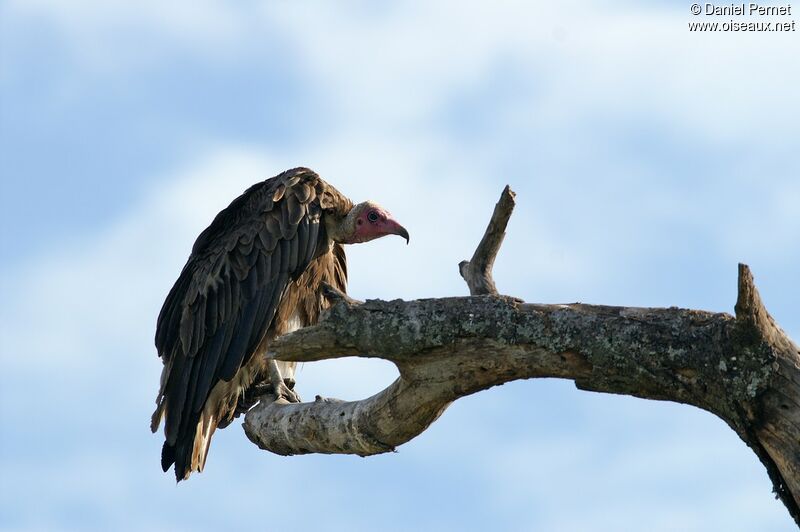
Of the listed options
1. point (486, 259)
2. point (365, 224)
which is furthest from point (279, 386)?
point (486, 259)

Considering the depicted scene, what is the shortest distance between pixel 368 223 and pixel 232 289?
3.77 ft

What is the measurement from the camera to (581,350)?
4.43 meters

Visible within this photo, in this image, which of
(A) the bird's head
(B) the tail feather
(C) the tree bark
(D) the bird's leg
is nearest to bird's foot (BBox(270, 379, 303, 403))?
(D) the bird's leg

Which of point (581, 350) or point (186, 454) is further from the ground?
point (186, 454)

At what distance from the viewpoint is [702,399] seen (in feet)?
14.2

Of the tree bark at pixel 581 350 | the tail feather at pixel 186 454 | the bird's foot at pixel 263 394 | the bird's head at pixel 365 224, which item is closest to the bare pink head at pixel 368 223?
the bird's head at pixel 365 224

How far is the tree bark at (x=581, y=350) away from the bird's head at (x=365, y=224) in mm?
3073

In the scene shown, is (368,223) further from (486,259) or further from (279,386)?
(486,259)

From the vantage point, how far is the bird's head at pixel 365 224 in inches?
328

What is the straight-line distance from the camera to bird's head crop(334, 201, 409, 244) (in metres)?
8.32

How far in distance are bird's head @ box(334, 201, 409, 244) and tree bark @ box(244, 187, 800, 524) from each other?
3.07 metres

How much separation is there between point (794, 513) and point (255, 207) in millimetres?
4861

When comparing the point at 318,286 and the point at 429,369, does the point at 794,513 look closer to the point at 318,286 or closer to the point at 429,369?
the point at 429,369

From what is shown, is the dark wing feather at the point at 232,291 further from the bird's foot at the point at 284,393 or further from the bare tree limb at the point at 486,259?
the bare tree limb at the point at 486,259
